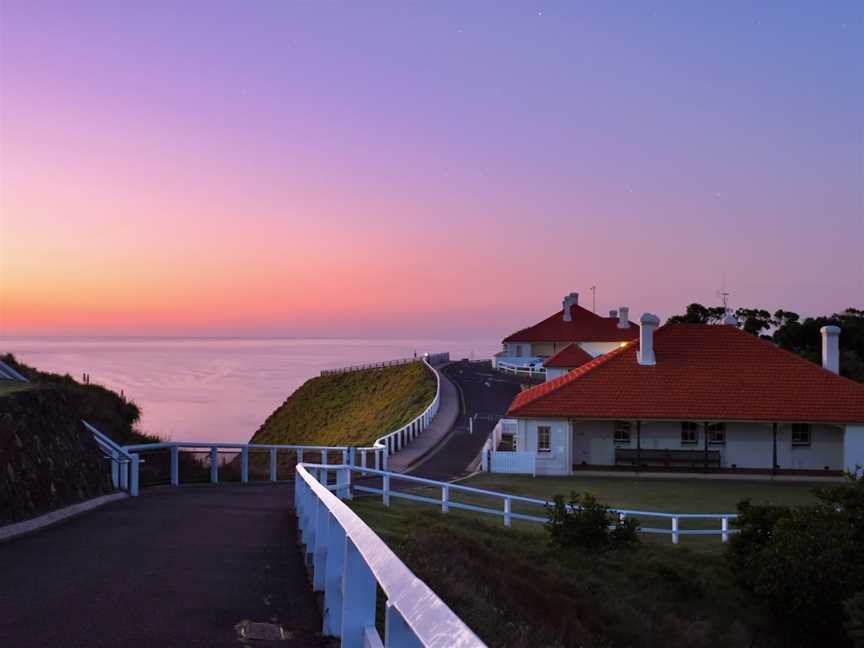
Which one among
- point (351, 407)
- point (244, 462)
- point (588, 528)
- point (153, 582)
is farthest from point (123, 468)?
point (351, 407)

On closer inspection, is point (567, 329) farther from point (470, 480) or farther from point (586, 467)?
point (470, 480)

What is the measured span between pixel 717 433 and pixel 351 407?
5037 cm

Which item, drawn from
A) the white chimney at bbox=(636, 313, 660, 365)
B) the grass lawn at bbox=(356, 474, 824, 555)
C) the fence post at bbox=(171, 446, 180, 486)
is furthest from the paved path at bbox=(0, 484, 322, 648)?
the white chimney at bbox=(636, 313, 660, 365)

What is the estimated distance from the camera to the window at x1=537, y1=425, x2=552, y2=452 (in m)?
36.8

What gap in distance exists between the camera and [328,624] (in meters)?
6.98

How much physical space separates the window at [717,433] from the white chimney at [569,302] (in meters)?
46.8

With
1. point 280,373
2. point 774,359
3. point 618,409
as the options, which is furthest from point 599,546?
point 280,373

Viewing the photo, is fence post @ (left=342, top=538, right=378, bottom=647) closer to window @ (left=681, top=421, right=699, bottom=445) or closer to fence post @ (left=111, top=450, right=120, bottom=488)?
fence post @ (left=111, top=450, right=120, bottom=488)

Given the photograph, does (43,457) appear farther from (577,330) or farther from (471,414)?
(577,330)

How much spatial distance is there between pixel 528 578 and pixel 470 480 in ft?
52.1

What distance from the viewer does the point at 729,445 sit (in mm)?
36969

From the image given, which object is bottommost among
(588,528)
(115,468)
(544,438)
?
(588,528)

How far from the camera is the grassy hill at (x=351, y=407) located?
62.6 meters

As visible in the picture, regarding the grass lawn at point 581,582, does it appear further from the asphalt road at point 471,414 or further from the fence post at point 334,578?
the asphalt road at point 471,414
